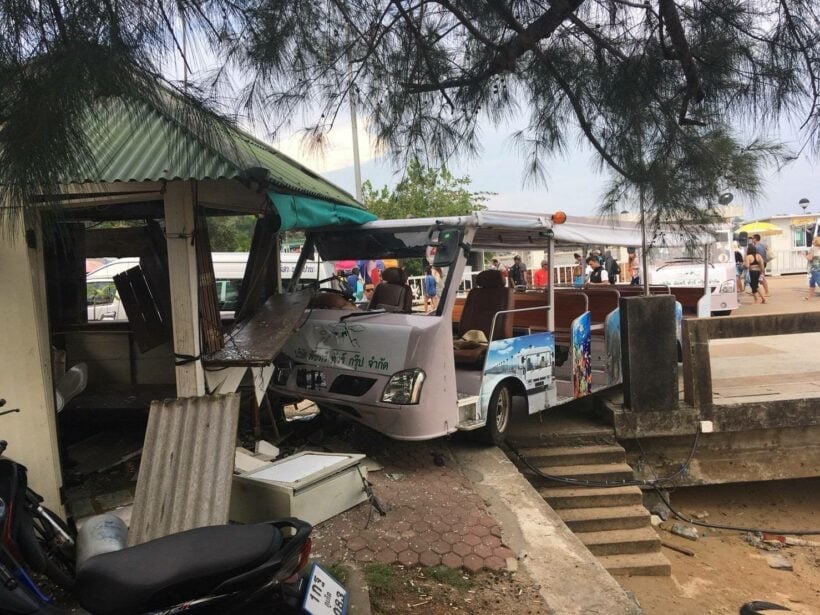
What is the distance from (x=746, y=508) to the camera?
6945 millimetres

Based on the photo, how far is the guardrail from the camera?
6.32 meters

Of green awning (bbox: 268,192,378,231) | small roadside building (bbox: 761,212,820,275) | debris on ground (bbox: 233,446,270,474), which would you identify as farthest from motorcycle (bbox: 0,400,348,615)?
small roadside building (bbox: 761,212,820,275)

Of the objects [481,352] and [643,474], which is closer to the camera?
[481,352]

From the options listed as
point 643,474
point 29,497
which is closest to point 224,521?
point 29,497

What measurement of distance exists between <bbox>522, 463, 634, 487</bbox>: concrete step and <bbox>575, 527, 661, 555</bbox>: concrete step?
63cm

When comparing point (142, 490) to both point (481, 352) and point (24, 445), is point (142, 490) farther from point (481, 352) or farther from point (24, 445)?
point (481, 352)

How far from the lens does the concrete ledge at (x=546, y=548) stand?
3291 millimetres

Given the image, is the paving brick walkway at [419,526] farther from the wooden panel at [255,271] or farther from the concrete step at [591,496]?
the wooden panel at [255,271]

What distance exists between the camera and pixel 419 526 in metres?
4.00

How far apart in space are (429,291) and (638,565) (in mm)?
3133

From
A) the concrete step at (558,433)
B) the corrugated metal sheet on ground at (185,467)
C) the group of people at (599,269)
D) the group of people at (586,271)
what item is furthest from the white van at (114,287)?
the corrugated metal sheet on ground at (185,467)

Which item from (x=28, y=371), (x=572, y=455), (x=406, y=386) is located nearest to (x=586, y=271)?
(x=572, y=455)

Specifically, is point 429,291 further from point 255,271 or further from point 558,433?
→ point 558,433

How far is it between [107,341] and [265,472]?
9.75 feet
